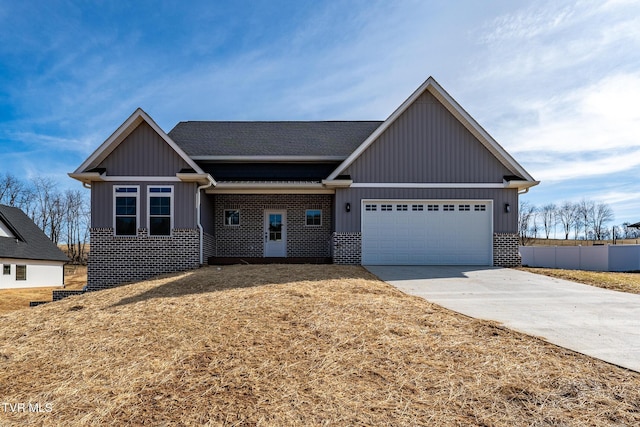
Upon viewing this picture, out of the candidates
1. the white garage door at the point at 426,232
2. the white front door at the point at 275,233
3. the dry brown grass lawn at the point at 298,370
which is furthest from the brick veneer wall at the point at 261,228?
the dry brown grass lawn at the point at 298,370

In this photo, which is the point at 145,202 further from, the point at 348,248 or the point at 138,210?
the point at 348,248

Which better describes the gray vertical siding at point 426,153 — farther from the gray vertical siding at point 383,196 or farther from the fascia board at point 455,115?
the gray vertical siding at point 383,196

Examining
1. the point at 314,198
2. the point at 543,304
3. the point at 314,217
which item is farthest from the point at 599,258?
the point at 314,198

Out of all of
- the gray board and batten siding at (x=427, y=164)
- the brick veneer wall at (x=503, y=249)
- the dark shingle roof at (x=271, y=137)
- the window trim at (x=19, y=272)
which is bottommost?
the window trim at (x=19, y=272)

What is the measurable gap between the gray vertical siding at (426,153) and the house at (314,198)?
0.12 feet

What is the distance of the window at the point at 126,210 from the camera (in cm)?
1273

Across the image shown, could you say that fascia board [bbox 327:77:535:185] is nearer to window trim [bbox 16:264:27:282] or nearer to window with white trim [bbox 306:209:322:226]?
window with white trim [bbox 306:209:322:226]

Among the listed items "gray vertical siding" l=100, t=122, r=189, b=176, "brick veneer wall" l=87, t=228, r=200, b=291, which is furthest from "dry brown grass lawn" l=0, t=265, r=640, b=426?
"gray vertical siding" l=100, t=122, r=189, b=176

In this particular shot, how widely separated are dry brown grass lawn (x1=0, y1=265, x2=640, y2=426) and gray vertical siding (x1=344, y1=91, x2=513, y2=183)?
7302 mm

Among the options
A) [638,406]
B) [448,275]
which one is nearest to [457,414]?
[638,406]

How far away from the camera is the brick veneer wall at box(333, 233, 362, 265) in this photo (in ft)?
43.8

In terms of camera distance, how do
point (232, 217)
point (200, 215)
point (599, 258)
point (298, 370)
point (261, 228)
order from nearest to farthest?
point (298, 370) → point (200, 215) → point (261, 228) → point (232, 217) → point (599, 258)

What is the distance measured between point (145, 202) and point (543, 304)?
12068 millimetres

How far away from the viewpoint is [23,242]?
26938mm
